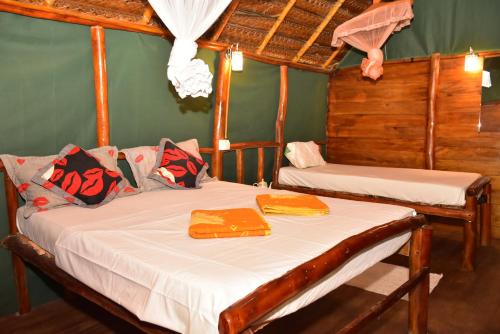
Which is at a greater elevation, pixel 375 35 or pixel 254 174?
pixel 375 35

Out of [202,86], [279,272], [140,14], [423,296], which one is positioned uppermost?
[140,14]

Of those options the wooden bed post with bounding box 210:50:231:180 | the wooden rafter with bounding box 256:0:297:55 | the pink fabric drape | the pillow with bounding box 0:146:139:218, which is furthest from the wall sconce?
the pillow with bounding box 0:146:139:218

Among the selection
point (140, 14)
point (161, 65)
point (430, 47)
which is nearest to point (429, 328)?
point (161, 65)

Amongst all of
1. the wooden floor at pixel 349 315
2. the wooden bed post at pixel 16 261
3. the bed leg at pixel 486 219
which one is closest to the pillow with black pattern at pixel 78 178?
the wooden bed post at pixel 16 261

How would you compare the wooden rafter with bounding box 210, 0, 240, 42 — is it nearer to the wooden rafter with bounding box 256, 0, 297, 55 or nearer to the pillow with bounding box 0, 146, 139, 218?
the wooden rafter with bounding box 256, 0, 297, 55

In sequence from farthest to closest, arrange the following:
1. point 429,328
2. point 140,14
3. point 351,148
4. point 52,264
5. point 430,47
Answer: point 351,148 → point 430,47 → point 140,14 → point 429,328 → point 52,264

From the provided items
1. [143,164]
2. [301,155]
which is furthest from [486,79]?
[143,164]

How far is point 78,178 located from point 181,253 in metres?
1.25

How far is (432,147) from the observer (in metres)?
4.80

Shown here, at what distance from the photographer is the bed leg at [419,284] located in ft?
7.76

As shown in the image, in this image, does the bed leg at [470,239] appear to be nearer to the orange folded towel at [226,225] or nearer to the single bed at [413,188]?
the single bed at [413,188]

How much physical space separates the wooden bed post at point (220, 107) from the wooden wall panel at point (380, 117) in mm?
2226

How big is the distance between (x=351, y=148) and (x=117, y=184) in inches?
147

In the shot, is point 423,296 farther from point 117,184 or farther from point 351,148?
point 351,148
